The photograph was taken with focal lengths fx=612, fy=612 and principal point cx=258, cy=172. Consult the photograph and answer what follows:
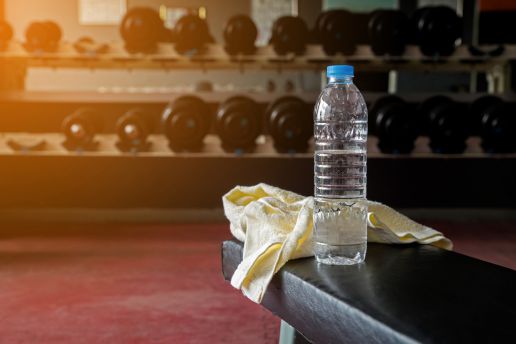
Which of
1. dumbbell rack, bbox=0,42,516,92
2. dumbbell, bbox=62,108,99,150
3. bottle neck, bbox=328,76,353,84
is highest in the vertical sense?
dumbbell rack, bbox=0,42,516,92

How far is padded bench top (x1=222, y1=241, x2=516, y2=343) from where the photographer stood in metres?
0.86

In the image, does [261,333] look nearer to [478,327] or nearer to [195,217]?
[478,327]

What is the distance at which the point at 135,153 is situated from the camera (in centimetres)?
425

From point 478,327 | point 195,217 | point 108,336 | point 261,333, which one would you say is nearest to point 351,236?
point 478,327

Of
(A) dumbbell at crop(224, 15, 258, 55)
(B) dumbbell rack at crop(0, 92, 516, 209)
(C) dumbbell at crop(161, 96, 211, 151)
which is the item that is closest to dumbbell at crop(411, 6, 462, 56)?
(B) dumbbell rack at crop(0, 92, 516, 209)

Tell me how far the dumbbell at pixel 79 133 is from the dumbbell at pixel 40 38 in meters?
0.54

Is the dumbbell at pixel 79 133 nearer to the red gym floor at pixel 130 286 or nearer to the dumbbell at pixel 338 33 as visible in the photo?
the red gym floor at pixel 130 286

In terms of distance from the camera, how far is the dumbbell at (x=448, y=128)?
13.7 feet

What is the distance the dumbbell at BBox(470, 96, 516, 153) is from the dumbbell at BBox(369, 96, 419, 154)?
19.1 inches

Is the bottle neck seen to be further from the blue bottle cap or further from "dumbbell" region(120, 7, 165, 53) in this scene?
"dumbbell" region(120, 7, 165, 53)

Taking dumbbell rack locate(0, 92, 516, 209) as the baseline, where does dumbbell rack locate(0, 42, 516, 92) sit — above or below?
above

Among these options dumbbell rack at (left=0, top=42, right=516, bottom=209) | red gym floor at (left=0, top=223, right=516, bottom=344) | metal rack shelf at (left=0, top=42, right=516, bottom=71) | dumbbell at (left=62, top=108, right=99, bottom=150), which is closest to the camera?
red gym floor at (left=0, top=223, right=516, bottom=344)

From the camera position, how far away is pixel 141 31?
434cm

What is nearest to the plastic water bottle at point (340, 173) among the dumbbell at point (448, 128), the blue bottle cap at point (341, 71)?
the blue bottle cap at point (341, 71)
